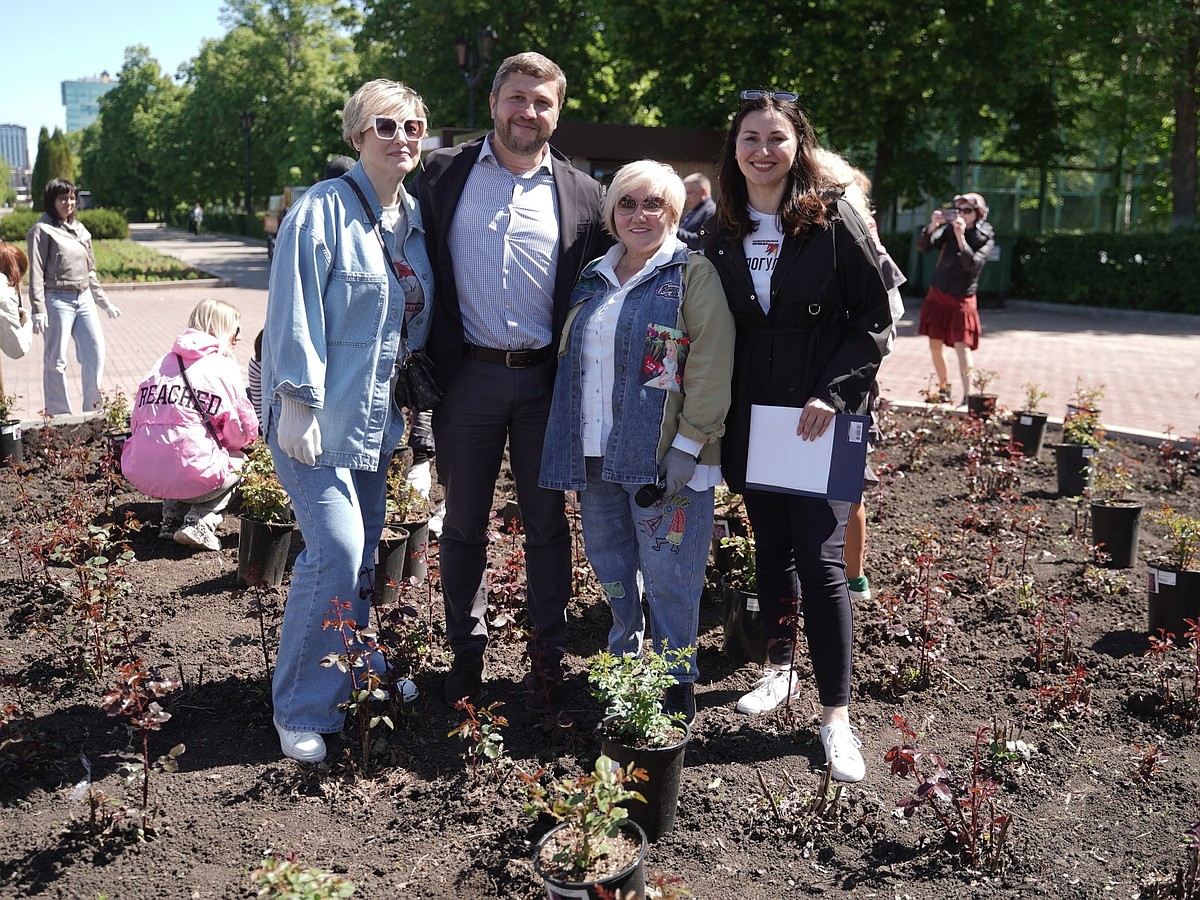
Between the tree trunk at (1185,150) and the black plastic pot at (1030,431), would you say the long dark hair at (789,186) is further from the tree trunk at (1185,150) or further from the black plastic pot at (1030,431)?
the tree trunk at (1185,150)

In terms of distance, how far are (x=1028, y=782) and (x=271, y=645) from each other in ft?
9.05

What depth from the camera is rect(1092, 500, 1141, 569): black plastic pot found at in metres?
5.32

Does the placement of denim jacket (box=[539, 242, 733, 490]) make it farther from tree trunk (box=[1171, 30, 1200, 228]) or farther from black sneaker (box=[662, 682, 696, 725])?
tree trunk (box=[1171, 30, 1200, 228])

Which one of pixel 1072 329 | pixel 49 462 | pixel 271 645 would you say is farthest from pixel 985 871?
pixel 1072 329

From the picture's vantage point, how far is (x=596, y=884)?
2391 mm

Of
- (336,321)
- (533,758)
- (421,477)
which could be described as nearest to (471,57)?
(421,477)

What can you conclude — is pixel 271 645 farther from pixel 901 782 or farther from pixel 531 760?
pixel 901 782

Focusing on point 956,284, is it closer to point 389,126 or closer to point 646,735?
point 389,126

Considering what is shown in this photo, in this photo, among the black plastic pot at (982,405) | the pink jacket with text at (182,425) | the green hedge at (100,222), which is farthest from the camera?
the green hedge at (100,222)

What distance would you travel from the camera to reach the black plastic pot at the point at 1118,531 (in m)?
5.32

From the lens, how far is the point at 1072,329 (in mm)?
17656

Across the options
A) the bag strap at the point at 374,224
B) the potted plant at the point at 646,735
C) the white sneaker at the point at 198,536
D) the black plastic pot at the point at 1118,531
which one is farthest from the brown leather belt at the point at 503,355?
the black plastic pot at the point at 1118,531

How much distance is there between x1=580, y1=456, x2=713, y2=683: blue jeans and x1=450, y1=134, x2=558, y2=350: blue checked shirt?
50 centimetres

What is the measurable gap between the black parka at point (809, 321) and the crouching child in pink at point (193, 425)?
290 cm
